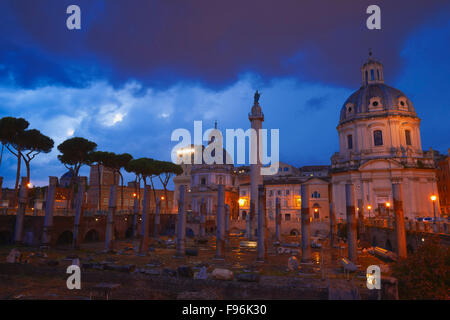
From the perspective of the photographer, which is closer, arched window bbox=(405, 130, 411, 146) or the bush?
the bush

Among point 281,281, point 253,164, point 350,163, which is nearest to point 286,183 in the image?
point 350,163

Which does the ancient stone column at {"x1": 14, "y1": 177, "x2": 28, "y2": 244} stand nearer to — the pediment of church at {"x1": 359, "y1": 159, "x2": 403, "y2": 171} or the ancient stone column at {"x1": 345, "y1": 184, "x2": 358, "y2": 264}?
the ancient stone column at {"x1": 345, "y1": 184, "x2": 358, "y2": 264}

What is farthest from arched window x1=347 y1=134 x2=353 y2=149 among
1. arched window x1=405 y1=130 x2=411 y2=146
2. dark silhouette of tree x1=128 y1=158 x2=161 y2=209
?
dark silhouette of tree x1=128 y1=158 x2=161 y2=209

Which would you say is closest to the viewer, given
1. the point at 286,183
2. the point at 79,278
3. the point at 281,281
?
the point at 281,281

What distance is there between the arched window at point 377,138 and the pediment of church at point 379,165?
5.28 m

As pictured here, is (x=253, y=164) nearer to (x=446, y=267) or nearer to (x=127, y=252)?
(x=127, y=252)

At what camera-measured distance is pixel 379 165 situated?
168 ft

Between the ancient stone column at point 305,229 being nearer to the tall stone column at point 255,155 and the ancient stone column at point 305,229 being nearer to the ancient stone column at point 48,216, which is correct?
the ancient stone column at point 48,216

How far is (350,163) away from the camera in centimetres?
5488

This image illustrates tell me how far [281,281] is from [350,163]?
47.3m

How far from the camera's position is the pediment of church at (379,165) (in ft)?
165

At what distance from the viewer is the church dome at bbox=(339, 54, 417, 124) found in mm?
55188

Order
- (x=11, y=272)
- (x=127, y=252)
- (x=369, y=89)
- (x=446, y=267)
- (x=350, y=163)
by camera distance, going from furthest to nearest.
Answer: (x=369, y=89)
(x=350, y=163)
(x=127, y=252)
(x=11, y=272)
(x=446, y=267)

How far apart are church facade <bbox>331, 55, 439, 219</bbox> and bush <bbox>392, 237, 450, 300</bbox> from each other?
39.3m
